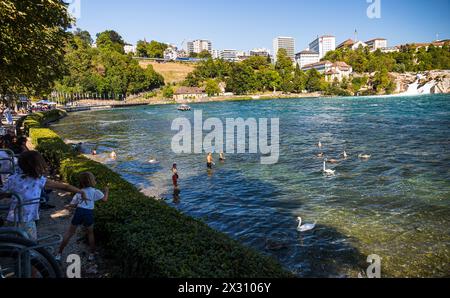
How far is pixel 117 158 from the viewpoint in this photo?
101 ft

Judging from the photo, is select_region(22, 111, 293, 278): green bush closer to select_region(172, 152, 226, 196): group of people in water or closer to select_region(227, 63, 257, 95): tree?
select_region(172, 152, 226, 196): group of people in water

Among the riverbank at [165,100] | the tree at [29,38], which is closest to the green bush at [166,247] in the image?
the tree at [29,38]

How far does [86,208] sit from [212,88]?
7175 inches

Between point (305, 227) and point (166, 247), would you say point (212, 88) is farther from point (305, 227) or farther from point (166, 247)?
point (166, 247)

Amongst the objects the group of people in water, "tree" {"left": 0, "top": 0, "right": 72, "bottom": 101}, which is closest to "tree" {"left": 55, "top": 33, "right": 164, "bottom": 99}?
the group of people in water

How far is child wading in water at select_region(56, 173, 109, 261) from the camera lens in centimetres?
805

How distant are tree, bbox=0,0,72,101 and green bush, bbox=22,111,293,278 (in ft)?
26.1

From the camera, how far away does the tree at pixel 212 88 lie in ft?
611

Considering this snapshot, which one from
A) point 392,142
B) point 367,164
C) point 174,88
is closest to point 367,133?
point 392,142

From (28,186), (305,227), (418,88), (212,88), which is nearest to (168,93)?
(212,88)

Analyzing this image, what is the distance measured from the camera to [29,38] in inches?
557

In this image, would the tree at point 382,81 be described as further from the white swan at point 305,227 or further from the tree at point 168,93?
the white swan at point 305,227

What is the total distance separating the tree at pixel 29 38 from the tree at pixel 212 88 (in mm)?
170185
